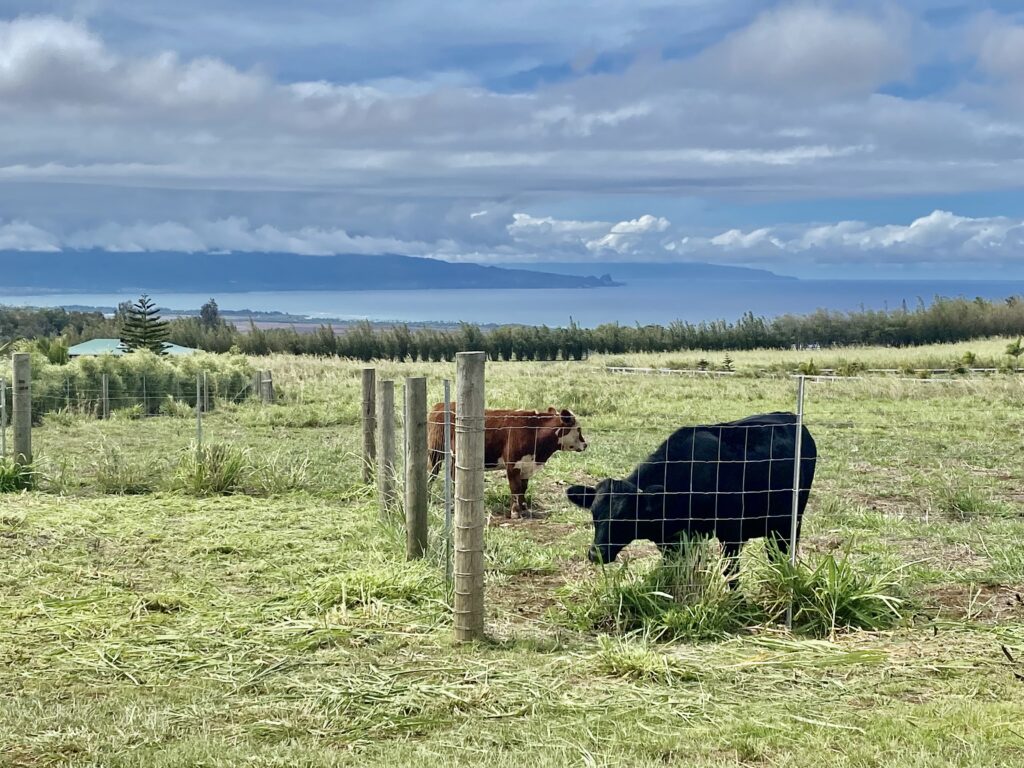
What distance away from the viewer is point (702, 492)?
676 cm

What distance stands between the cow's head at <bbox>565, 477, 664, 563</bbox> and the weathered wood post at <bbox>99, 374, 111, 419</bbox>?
14172 millimetres

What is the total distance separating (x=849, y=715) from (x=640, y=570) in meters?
2.34

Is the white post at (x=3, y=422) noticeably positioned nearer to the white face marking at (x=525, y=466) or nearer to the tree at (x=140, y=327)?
the white face marking at (x=525, y=466)

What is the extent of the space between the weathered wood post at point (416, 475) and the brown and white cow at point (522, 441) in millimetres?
2507

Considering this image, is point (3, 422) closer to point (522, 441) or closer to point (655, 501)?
point (522, 441)

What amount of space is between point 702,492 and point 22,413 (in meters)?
8.33

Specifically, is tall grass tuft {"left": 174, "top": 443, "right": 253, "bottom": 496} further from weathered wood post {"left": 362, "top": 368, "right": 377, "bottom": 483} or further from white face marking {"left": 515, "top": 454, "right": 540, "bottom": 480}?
white face marking {"left": 515, "top": 454, "right": 540, "bottom": 480}

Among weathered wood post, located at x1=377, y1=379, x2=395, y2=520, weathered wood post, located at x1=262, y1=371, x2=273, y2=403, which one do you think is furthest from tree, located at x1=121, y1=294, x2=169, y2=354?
weathered wood post, located at x1=377, y1=379, x2=395, y2=520

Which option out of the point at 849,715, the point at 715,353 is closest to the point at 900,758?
the point at 849,715

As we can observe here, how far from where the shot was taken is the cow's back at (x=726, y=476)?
6.78 m

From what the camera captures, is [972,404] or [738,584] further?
[972,404]

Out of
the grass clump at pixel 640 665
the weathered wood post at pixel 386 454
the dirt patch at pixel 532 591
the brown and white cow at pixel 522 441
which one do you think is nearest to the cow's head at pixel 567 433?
the brown and white cow at pixel 522 441

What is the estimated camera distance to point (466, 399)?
5934 millimetres

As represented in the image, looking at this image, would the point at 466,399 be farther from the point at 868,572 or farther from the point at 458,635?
the point at 868,572
